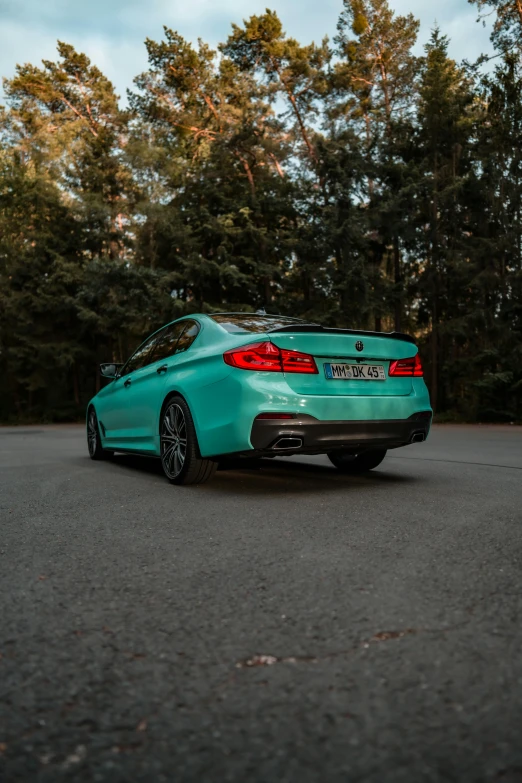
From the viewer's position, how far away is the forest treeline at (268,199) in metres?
24.7

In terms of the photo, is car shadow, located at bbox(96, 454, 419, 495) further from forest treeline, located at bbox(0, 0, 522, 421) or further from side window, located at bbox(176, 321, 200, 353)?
forest treeline, located at bbox(0, 0, 522, 421)

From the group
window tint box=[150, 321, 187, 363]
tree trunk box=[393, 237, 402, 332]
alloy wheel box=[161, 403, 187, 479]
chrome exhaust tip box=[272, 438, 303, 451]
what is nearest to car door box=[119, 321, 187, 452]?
window tint box=[150, 321, 187, 363]

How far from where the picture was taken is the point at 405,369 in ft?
20.4

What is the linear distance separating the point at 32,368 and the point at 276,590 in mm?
32334

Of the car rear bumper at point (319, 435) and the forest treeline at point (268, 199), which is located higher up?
the forest treeline at point (268, 199)

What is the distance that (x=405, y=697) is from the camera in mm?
1794

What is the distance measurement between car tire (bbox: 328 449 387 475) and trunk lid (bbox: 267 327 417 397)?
1141mm

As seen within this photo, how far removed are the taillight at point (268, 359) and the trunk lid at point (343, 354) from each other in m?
0.05

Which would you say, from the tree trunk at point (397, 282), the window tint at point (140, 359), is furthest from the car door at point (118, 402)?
the tree trunk at point (397, 282)

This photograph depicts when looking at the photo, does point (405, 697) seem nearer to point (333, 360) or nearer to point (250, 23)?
point (333, 360)

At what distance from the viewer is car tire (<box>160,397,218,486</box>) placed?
6020mm

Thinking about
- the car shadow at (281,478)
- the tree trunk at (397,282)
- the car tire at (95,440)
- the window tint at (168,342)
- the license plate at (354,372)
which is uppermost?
the tree trunk at (397,282)

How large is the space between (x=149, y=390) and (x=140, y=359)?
91 centimetres

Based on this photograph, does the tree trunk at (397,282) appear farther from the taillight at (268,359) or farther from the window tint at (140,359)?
the taillight at (268,359)
